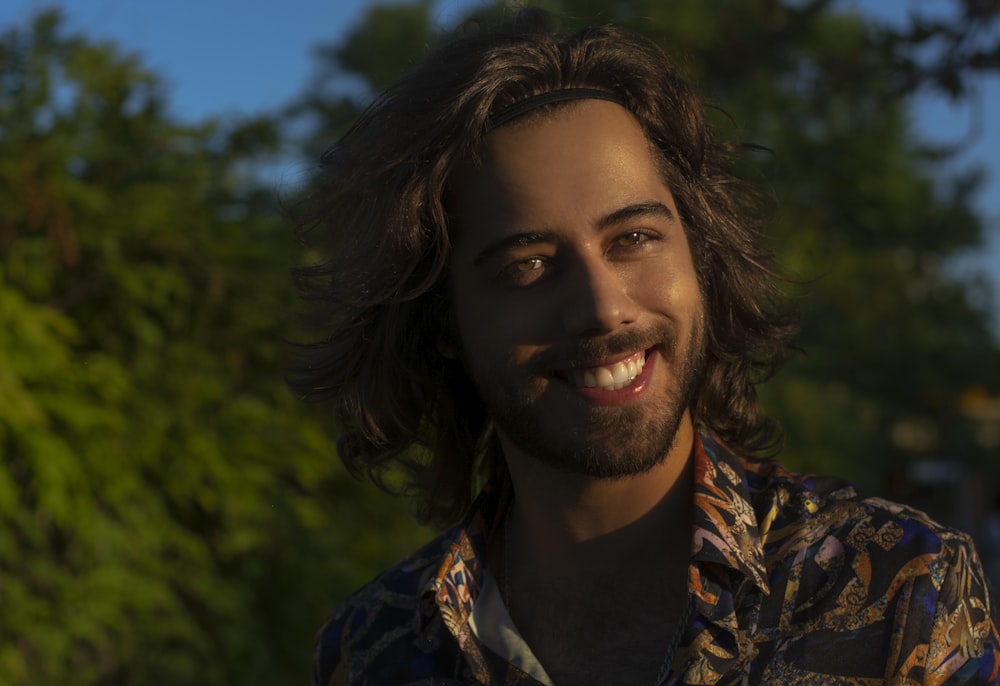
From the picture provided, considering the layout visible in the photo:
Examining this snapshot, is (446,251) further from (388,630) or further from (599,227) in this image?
(388,630)

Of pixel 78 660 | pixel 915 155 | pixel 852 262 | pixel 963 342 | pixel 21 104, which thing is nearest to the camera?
pixel 78 660

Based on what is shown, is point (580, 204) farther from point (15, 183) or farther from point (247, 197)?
point (247, 197)

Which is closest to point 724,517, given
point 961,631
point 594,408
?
point 594,408

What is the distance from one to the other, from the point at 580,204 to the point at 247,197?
241 cm

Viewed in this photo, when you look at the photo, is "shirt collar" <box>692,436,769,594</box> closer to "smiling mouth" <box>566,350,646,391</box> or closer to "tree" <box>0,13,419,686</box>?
"smiling mouth" <box>566,350,646,391</box>

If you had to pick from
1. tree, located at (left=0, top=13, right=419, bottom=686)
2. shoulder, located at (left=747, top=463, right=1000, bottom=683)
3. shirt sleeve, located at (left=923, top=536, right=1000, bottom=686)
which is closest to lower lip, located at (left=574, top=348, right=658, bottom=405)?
shoulder, located at (left=747, top=463, right=1000, bottom=683)

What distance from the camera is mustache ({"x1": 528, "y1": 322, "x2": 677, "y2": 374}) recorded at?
2.15 m

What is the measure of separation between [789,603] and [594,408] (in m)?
0.50

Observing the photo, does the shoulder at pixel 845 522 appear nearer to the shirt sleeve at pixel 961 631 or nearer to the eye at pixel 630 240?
the shirt sleeve at pixel 961 631

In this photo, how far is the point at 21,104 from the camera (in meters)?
3.71

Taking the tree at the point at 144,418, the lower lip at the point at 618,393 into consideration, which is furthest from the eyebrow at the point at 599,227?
the tree at the point at 144,418

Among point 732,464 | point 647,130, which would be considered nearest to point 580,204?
point 647,130

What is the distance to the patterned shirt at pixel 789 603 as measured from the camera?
5.85 feet

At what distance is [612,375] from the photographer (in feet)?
7.13
